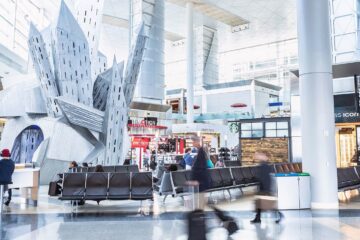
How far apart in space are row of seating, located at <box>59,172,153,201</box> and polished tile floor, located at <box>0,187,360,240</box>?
1.18 feet

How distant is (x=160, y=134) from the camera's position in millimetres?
33250

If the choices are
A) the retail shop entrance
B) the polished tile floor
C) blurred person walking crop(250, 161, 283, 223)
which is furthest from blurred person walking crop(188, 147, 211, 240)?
the retail shop entrance

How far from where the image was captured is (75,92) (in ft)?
52.3

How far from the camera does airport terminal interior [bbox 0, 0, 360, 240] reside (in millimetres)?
6305

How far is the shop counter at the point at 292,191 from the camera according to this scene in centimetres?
815

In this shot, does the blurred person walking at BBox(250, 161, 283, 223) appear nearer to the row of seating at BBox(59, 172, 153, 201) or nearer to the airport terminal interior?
the airport terminal interior

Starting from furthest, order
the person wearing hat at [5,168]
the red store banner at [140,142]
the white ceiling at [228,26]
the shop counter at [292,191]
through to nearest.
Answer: the white ceiling at [228,26] → the red store banner at [140,142] → the shop counter at [292,191] → the person wearing hat at [5,168]

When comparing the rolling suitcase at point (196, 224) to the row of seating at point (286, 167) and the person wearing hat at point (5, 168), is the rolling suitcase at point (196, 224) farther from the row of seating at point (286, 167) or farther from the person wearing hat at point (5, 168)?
the row of seating at point (286, 167)

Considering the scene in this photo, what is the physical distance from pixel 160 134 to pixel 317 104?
82.6ft

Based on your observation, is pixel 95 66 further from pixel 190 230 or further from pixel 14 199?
pixel 190 230

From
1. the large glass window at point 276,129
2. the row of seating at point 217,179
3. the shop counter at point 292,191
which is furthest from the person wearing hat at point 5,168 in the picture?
the large glass window at point 276,129

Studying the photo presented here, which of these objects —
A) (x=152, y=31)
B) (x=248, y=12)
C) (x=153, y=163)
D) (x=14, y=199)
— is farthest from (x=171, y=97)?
(x=14, y=199)

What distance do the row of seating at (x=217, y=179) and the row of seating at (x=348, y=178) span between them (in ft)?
7.64

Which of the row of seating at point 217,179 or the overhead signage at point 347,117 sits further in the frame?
the overhead signage at point 347,117
